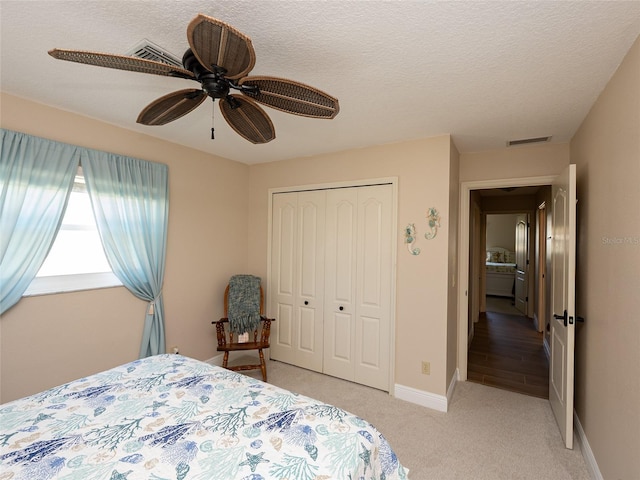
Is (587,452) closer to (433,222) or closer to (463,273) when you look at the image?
(463,273)

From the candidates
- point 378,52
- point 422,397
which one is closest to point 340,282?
point 422,397

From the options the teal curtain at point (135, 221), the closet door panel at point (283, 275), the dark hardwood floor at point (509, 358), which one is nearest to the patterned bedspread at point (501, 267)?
the dark hardwood floor at point (509, 358)

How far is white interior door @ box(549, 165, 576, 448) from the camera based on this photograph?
213cm

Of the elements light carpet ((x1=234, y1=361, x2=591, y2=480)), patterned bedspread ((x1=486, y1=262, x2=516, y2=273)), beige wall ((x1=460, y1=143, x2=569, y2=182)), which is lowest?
light carpet ((x1=234, y1=361, x2=591, y2=480))

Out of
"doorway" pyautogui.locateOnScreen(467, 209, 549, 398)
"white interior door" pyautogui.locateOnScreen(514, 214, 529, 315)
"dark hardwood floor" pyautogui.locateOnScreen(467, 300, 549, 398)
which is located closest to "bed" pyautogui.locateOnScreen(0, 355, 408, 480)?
"dark hardwood floor" pyautogui.locateOnScreen(467, 300, 549, 398)

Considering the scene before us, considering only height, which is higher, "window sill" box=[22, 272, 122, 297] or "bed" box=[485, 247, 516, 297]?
"window sill" box=[22, 272, 122, 297]

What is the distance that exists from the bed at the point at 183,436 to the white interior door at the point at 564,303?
1.64m

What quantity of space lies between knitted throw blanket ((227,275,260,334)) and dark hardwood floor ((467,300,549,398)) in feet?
8.23

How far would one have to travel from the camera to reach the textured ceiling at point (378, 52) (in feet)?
4.17

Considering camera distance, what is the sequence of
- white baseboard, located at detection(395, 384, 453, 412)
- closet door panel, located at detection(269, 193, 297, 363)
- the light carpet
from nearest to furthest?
the light carpet
white baseboard, located at detection(395, 384, 453, 412)
closet door panel, located at detection(269, 193, 297, 363)

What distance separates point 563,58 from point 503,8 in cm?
60

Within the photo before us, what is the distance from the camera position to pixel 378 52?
5.04 feet

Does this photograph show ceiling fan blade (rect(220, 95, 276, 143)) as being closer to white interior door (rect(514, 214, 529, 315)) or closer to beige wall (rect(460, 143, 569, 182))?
beige wall (rect(460, 143, 569, 182))

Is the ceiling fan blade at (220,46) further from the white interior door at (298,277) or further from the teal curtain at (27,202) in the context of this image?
the white interior door at (298,277)
